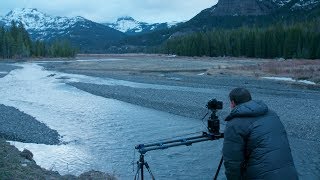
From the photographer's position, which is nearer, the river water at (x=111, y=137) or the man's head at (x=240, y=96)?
the man's head at (x=240, y=96)

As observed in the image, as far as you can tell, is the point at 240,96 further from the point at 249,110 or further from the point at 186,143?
the point at 186,143

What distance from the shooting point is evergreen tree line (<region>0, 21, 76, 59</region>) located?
121 meters

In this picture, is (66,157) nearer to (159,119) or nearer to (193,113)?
(159,119)

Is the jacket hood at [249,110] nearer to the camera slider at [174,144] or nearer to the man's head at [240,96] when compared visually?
the man's head at [240,96]

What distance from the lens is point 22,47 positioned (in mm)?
124062

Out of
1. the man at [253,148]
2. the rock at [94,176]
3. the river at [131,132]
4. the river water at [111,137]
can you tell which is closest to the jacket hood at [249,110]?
the man at [253,148]

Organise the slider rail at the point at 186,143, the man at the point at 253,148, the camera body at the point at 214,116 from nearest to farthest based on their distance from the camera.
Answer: the man at the point at 253,148 → the camera body at the point at 214,116 → the slider rail at the point at 186,143

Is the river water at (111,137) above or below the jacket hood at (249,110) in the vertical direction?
below

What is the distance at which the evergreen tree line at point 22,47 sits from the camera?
120812 millimetres

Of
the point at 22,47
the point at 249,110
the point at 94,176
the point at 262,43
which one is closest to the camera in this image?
the point at 249,110

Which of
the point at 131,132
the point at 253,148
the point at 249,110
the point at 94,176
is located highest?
the point at 249,110

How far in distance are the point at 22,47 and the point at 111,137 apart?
111057mm

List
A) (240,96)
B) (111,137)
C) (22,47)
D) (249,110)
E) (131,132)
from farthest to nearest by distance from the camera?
(22,47)
(131,132)
(111,137)
(240,96)
(249,110)

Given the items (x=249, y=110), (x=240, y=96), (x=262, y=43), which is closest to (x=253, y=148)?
(x=249, y=110)
